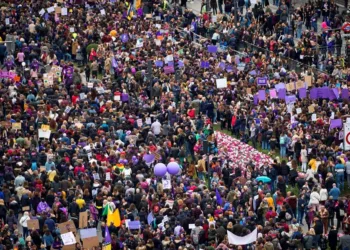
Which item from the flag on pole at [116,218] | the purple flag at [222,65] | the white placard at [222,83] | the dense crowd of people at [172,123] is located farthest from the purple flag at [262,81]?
the flag on pole at [116,218]

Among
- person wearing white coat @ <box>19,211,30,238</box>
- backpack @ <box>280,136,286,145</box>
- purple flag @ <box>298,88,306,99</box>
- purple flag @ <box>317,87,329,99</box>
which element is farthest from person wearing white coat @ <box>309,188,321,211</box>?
purple flag @ <box>298,88,306,99</box>

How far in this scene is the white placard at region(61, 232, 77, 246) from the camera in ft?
145

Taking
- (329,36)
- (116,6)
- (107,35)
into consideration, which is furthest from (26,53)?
(329,36)

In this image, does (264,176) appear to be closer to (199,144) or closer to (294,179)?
(294,179)

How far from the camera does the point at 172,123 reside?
55.8 meters

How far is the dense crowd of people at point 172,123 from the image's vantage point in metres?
45.7

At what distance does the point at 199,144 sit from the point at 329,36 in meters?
15.0

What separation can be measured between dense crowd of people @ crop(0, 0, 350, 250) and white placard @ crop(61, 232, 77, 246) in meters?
0.20

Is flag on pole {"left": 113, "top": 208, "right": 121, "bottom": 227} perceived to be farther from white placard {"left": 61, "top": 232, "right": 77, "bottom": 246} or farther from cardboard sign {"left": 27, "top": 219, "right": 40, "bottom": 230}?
cardboard sign {"left": 27, "top": 219, "right": 40, "bottom": 230}

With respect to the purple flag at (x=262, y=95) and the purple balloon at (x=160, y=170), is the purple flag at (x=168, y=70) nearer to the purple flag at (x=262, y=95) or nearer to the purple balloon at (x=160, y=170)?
the purple flag at (x=262, y=95)

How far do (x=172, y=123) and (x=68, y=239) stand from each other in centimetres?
1240

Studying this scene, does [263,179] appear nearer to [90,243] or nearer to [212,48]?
[90,243]

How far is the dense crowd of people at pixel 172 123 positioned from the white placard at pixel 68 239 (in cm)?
20

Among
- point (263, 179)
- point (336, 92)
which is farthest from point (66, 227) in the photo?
point (336, 92)
